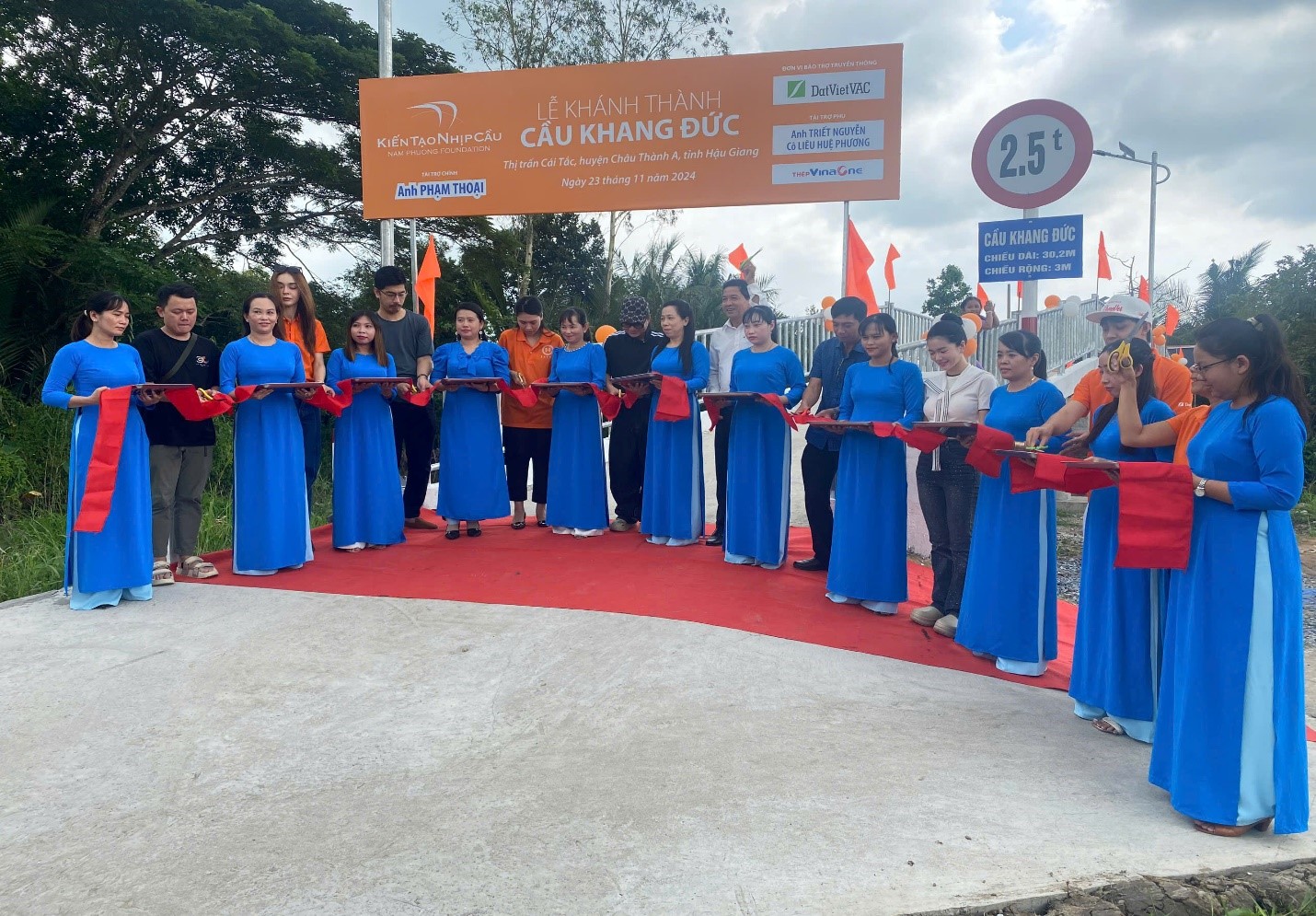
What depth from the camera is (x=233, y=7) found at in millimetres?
14812

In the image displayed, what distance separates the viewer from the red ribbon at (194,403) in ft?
19.4

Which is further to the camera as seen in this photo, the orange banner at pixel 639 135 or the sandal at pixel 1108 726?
the orange banner at pixel 639 135

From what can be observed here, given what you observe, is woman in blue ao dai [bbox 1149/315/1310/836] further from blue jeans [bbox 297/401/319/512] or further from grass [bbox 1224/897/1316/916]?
blue jeans [bbox 297/401/319/512]

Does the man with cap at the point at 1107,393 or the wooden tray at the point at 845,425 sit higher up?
the man with cap at the point at 1107,393

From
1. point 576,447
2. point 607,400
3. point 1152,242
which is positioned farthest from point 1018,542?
point 1152,242

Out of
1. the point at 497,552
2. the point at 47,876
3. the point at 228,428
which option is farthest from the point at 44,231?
the point at 47,876

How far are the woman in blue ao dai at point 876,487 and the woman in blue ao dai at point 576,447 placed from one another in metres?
2.31

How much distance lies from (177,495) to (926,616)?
466cm

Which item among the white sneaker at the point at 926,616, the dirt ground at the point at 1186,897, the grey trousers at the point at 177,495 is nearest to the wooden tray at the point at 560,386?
the grey trousers at the point at 177,495

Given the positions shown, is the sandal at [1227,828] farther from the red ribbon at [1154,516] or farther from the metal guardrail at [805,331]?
the metal guardrail at [805,331]

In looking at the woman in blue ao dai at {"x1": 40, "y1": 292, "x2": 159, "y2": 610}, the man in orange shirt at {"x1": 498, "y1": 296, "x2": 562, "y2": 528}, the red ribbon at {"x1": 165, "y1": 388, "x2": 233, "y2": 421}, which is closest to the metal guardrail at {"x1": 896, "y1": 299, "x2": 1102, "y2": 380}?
the man in orange shirt at {"x1": 498, "y1": 296, "x2": 562, "y2": 528}

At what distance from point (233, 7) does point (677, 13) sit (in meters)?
11.0

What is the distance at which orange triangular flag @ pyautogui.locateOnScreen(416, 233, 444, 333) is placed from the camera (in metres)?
10.1

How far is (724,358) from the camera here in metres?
7.42
